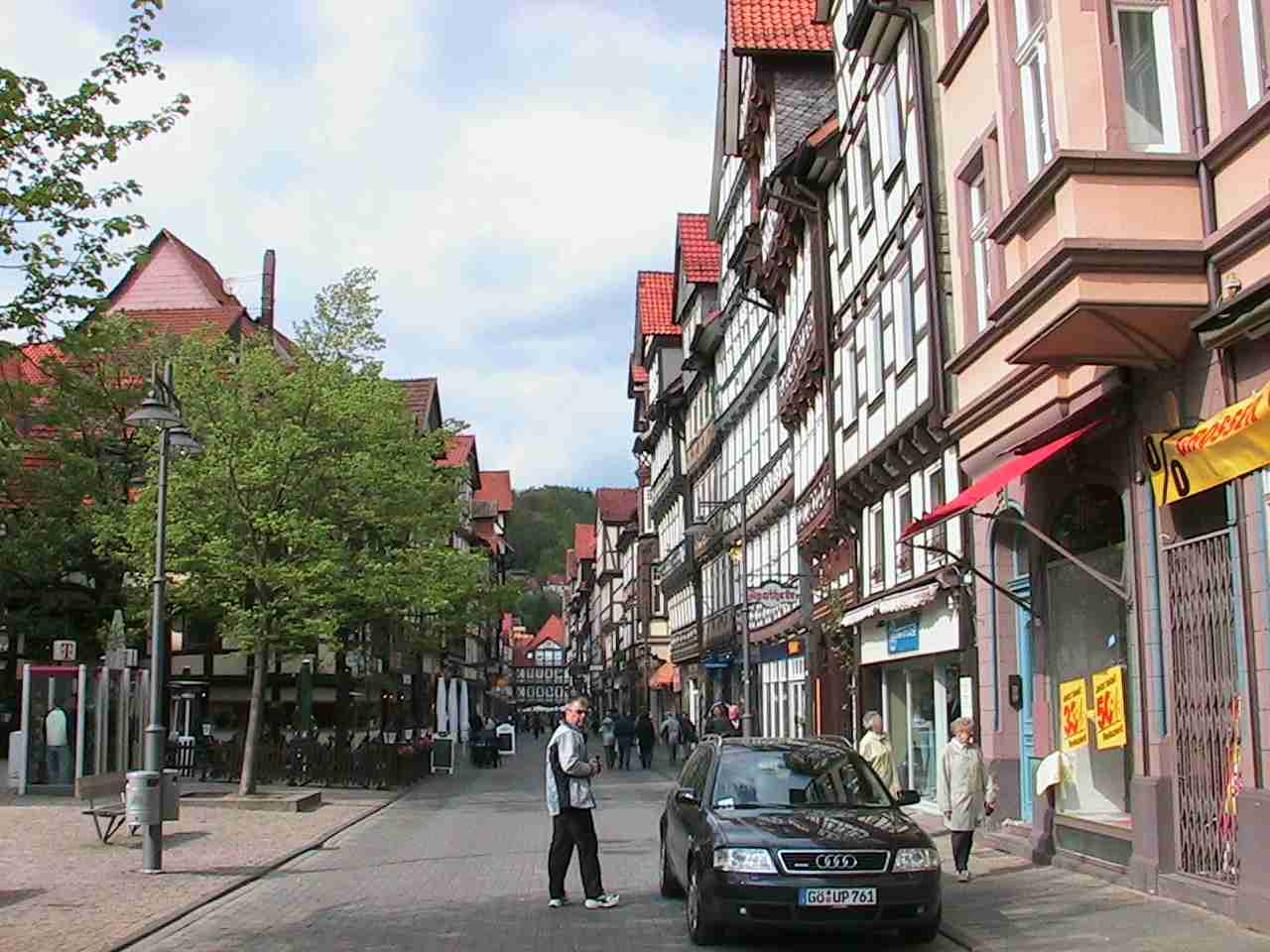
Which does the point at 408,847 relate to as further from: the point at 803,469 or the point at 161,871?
the point at 803,469

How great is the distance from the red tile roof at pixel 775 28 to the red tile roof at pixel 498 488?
3194 inches

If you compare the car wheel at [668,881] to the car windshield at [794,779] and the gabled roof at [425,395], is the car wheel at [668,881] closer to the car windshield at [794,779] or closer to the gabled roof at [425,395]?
the car windshield at [794,779]

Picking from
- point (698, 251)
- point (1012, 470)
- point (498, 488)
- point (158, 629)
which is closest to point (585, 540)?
point (498, 488)

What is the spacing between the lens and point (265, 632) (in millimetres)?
27562

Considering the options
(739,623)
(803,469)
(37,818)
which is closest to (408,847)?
(37,818)

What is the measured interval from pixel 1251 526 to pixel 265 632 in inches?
795

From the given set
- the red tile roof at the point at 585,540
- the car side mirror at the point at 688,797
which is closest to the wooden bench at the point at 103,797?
the car side mirror at the point at 688,797

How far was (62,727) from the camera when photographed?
89.6 feet

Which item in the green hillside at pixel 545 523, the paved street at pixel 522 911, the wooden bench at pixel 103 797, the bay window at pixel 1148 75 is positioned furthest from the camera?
the green hillside at pixel 545 523

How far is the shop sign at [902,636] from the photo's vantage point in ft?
74.5

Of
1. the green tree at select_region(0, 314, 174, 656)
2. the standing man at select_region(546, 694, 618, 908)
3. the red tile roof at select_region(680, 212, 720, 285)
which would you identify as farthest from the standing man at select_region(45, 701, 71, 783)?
the red tile roof at select_region(680, 212, 720, 285)

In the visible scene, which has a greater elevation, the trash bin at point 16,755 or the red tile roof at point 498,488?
the red tile roof at point 498,488

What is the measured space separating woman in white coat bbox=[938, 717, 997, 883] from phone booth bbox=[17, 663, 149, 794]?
18125 millimetres

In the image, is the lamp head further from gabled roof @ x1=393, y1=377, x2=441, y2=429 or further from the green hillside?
the green hillside
